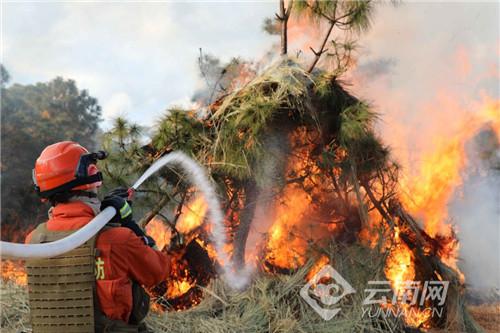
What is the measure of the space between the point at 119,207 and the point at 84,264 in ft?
1.23

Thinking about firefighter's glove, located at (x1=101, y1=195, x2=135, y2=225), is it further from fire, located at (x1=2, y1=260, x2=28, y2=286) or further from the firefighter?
fire, located at (x1=2, y1=260, x2=28, y2=286)

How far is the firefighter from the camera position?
2.69 metres

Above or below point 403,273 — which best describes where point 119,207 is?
below

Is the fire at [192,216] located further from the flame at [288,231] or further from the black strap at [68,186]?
the black strap at [68,186]

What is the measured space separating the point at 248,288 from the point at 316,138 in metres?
2.21

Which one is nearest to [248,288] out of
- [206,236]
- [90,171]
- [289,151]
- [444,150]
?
[206,236]

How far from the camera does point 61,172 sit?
2836mm

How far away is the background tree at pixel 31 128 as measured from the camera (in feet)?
54.6

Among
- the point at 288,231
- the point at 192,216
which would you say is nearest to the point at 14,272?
the point at 192,216

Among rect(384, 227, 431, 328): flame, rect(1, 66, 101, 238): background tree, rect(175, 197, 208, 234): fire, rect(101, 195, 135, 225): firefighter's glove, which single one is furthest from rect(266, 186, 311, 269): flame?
rect(1, 66, 101, 238): background tree

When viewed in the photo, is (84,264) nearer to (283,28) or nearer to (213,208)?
(213,208)

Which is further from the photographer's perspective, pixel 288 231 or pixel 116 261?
pixel 288 231

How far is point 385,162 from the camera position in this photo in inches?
263

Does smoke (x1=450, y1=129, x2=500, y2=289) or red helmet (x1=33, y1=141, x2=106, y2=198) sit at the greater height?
smoke (x1=450, y1=129, x2=500, y2=289)
